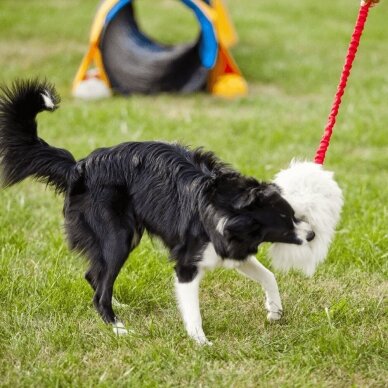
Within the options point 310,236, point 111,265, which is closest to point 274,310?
point 310,236

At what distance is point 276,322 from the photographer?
3.64 metres

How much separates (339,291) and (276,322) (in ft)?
1.70

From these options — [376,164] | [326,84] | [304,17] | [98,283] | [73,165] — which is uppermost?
[73,165]

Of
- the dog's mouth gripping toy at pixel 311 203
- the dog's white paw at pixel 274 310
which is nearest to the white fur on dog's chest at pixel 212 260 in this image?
the dog's mouth gripping toy at pixel 311 203

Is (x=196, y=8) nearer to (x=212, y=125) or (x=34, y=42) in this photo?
(x=212, y=125)

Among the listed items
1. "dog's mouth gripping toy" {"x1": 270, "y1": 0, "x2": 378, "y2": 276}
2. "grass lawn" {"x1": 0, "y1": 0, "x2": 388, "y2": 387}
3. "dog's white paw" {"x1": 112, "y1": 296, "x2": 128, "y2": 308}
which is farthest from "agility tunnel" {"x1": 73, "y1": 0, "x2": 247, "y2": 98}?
"dog's mouth gripping toy" {"x1": 270, "y1": 0, "x2": 378, "y2": 276}

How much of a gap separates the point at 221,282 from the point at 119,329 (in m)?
0.83

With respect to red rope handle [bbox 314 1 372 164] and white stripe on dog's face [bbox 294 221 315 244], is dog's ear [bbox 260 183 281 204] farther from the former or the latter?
red rope handle [bbox 314 1 372 164]

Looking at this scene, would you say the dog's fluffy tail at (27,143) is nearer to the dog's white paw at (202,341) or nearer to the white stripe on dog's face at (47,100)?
the white stripe on dog's face at (47,100)

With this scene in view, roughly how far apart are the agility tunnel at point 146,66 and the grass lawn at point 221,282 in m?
0.27

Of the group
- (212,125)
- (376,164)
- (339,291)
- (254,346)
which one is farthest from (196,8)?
(254,346)

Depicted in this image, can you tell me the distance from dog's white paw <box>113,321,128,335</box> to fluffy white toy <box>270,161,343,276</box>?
2.92 feet

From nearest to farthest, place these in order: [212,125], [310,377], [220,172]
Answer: [310,377]
[220,172]
[212,125]

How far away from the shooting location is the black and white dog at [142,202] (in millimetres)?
3182
